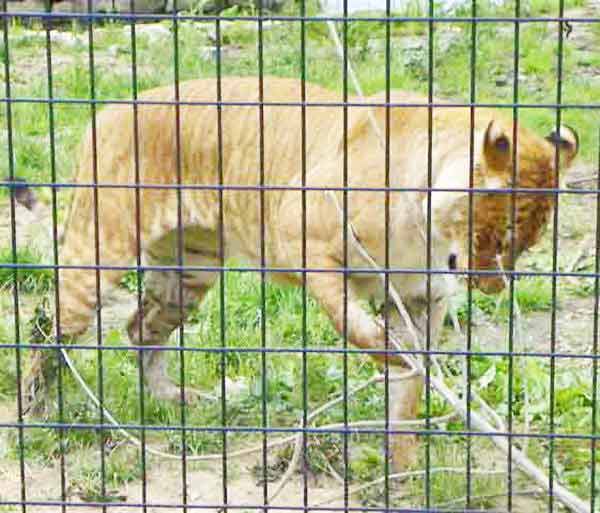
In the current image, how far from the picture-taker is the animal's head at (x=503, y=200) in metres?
5.02

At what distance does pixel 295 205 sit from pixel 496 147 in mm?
1026

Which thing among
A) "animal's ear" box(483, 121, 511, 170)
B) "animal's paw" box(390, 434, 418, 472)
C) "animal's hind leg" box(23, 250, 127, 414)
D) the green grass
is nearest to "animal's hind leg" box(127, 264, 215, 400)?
"animal's hind leg" box(23, 250, 127, 414)

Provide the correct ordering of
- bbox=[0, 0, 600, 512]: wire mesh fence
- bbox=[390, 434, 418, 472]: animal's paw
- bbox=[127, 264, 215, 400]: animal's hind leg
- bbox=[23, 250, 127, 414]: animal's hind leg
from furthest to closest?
bbox=[127, 264, 215, 400]: animal's hind leg → bbox=[23, 250, 127, 414]: animal's hind leg → bbox=[390, 434, 418, 472]: animal's paw → bbox=[0, 0, 600, 512]: wire mesh fence

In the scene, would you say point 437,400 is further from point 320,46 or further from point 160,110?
point 320,46

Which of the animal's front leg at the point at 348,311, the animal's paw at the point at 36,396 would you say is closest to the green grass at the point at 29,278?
the animal's paw at the point at 36,396

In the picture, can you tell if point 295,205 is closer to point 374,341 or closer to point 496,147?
point 374,341

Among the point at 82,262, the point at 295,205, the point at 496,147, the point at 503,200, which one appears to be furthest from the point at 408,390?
the point at 82,262

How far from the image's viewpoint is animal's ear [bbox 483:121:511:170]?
4.97m

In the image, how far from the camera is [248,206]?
20.1ft

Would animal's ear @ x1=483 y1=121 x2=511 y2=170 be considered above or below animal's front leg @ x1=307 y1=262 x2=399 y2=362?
above

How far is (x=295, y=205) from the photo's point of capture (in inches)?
227

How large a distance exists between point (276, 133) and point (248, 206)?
0.29 m

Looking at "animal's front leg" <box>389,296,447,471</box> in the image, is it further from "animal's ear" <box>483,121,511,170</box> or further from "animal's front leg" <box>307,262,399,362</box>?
"animal's ear" <box>483,121,511,170</box>

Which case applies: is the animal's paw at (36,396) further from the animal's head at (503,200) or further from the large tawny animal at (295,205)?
the animal's head at (503,200)
